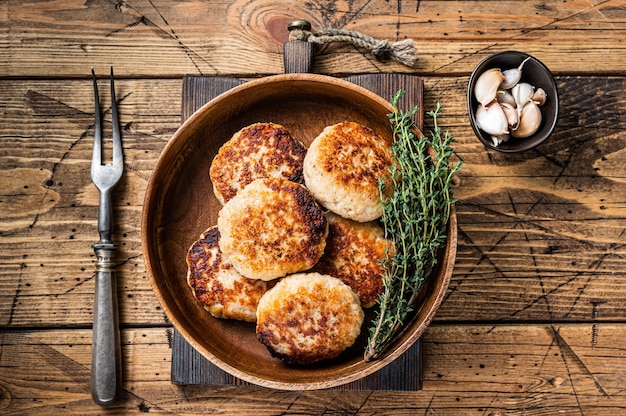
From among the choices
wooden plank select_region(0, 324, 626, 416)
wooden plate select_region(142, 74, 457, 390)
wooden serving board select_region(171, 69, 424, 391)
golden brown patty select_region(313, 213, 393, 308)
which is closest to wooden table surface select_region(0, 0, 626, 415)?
wooden plank select_region(0, 324, 626, 416)

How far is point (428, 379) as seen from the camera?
2.16 m

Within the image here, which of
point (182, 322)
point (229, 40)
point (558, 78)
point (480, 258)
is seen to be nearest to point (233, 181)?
point (182, 322)

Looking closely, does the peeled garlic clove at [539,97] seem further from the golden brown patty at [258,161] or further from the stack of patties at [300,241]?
the golden brown patty at [258,161]

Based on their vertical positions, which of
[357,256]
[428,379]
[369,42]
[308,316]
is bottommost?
[428,379]

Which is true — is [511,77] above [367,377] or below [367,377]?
above

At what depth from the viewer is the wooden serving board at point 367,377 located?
2.03 metres

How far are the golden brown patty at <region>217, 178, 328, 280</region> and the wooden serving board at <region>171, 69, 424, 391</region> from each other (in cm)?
50

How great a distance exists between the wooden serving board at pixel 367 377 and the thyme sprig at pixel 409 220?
0.31m

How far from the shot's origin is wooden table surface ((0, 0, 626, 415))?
216cm

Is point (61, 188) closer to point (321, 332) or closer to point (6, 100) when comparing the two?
point (6, 100)

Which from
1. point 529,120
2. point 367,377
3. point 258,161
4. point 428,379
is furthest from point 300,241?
point 529,120

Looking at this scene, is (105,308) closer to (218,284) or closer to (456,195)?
(218,284)

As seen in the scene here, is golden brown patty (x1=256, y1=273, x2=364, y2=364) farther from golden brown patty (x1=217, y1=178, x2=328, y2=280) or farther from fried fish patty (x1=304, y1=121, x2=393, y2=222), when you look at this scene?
fried fish patty (x1=304, y1=121, x2=393, y2=222)

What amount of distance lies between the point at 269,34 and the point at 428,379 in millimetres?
1452
